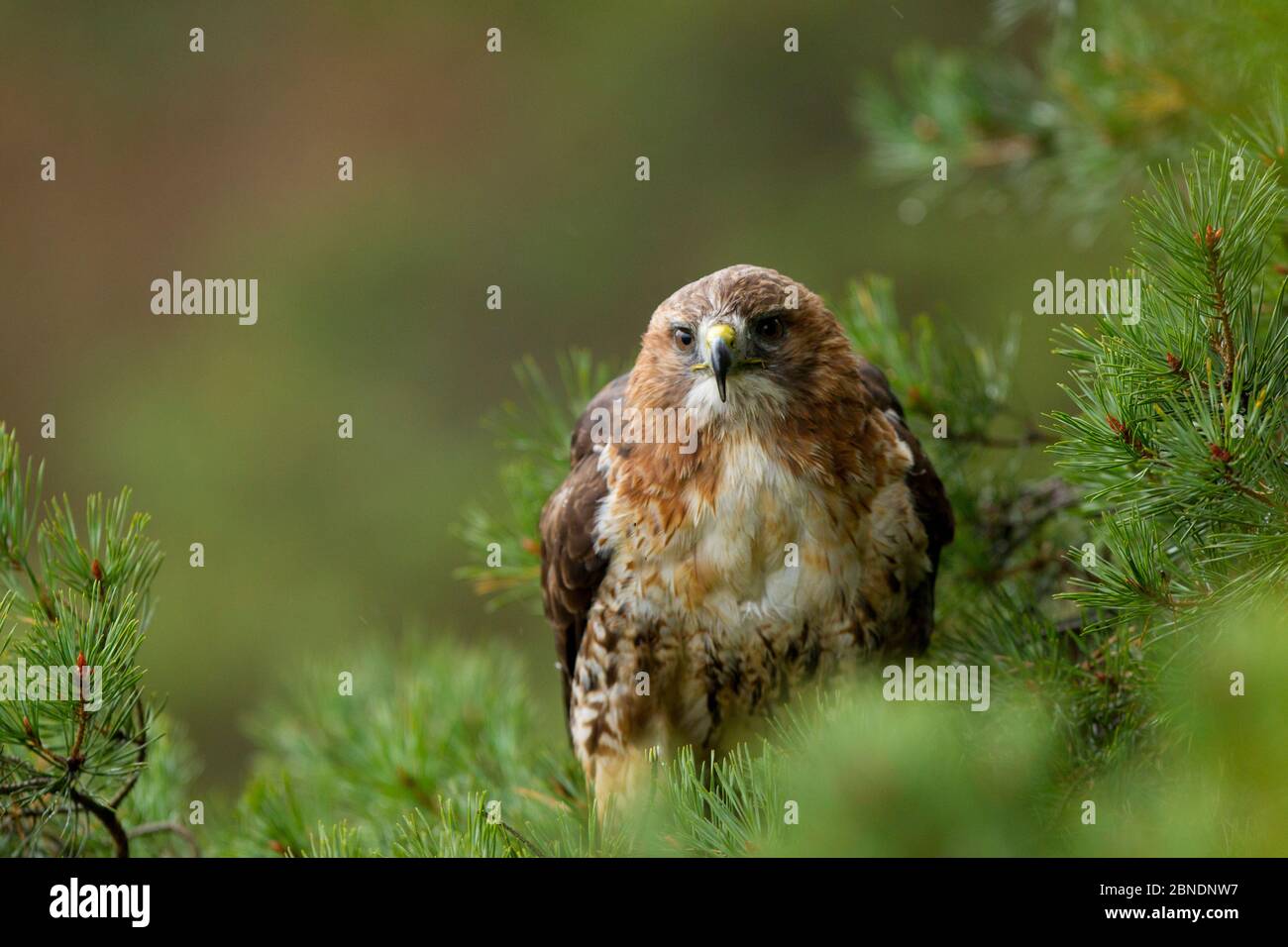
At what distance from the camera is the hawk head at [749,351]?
187 centimetres

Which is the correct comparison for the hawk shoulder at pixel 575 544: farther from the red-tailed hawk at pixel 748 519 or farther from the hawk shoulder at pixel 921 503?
the hawk shoulder at pixel 921 503

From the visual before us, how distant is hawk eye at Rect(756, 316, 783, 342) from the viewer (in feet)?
6.25

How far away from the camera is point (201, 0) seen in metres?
5.66

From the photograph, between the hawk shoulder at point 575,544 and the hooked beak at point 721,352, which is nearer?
the hooked beak at point 721,352

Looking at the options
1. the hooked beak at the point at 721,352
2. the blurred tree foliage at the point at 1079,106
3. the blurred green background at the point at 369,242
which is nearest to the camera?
the hooked beak at the point at 721,352

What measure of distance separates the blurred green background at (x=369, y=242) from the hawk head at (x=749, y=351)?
319 cm

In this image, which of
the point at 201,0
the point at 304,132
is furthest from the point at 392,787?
the point at 201,0

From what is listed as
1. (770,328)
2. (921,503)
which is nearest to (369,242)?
(770,328)

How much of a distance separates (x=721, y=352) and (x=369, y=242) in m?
4.15

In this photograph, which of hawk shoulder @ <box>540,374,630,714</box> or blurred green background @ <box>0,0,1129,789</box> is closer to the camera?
hawk shoulder @ <box>540,374,630,714</box>

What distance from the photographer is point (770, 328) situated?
1919 millimetres

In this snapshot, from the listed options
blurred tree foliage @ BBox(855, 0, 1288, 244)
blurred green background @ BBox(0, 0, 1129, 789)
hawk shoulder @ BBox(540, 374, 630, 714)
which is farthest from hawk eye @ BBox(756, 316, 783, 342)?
blurred green background @ BBox(0, 0, 1129, 789)

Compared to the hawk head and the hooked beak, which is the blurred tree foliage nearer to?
the hawk head

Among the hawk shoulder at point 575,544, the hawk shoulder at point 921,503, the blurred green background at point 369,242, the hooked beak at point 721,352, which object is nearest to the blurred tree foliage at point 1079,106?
the hawk shoulder at point 921,503
